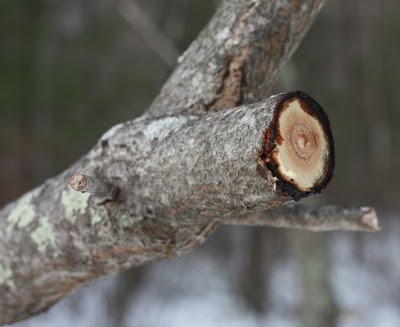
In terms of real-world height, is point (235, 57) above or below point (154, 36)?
below

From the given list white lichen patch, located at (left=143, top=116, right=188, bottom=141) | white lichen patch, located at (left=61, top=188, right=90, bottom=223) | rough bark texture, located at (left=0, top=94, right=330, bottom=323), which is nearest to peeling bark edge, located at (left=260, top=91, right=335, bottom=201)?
rough bark texture, located at (left=0, top=94, right=330, bottom=323)

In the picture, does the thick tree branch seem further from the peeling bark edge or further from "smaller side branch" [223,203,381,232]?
the peeling bark edge

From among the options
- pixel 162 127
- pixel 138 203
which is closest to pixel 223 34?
pixel 162 127

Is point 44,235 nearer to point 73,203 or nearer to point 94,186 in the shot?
point 73,203

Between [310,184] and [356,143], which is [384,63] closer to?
[356,143]

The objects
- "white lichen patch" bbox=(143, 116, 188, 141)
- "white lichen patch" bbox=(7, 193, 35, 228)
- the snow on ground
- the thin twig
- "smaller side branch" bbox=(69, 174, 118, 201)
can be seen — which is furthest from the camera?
the snow on ground

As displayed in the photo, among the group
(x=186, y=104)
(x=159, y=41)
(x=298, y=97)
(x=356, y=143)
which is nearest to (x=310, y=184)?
(x=298, y=97)
